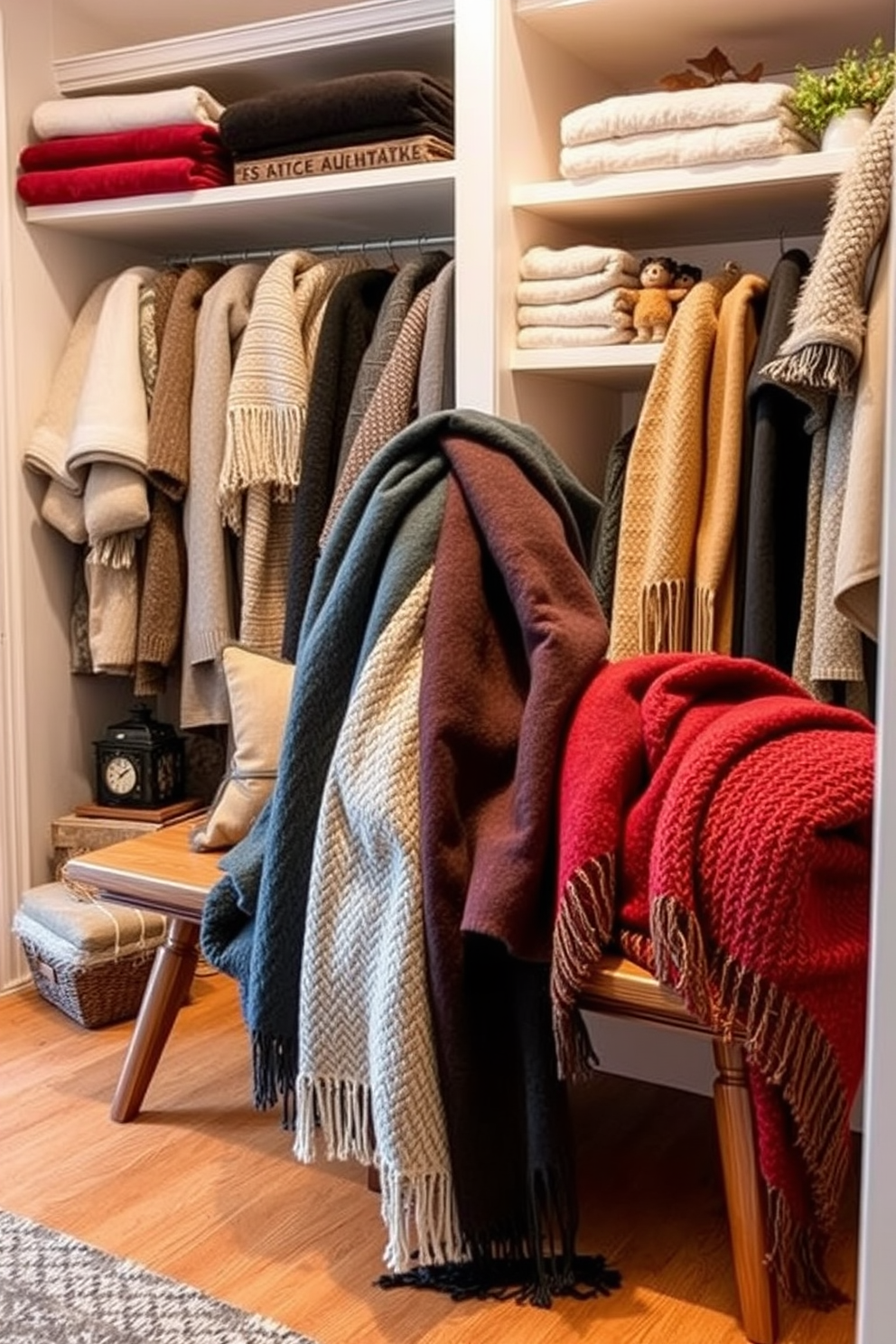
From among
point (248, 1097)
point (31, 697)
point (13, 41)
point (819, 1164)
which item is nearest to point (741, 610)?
point (819, 1164)

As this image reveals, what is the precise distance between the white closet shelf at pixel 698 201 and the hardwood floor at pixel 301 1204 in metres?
1.39

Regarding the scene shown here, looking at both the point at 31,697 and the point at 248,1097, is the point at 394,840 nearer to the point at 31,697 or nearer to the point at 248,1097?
the point at 248,1097

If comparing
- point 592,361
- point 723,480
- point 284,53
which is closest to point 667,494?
point 723,480

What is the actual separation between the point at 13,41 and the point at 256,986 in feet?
6.17

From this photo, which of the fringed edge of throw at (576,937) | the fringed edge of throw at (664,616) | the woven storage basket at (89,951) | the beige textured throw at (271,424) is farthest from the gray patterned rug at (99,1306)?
the beige textured throw at (271,424)

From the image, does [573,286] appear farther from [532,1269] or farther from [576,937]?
[532,1269]

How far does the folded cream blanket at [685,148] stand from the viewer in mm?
1884

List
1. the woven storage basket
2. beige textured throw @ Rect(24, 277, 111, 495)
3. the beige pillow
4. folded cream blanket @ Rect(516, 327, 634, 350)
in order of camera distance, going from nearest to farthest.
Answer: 1. the beige pillow
2. folded cream blanket @ Rect(516, 327, 634, 350)
3. the woven storage basket
4. beige textured throw @ Rect(24, 277, 111, 495)

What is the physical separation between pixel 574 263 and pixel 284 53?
2.44 ft

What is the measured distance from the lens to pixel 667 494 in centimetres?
189

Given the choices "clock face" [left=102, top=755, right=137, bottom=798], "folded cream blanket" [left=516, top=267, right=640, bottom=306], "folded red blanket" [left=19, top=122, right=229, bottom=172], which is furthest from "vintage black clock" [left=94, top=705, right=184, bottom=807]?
"folded cream blanket" [left=516, top=267, right=640, bottom=306]

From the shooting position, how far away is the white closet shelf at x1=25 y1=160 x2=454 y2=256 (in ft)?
7.50

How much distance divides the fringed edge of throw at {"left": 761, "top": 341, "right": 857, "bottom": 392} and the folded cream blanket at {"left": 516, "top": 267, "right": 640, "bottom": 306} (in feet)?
1.43

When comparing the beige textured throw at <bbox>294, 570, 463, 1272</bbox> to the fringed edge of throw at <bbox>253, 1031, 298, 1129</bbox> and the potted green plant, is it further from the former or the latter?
the potted green plant
